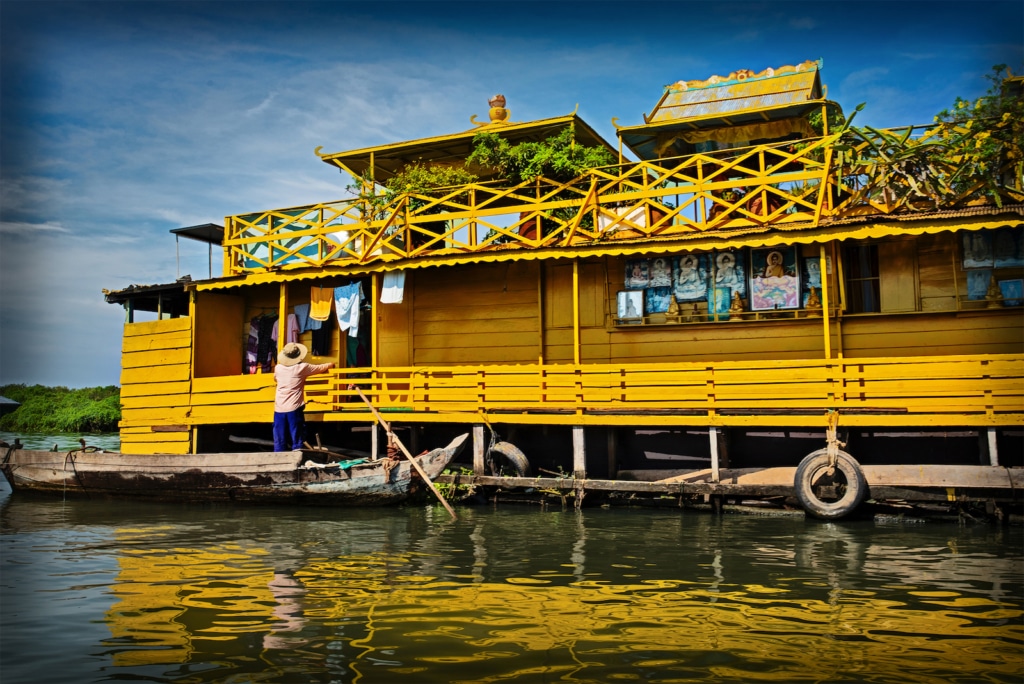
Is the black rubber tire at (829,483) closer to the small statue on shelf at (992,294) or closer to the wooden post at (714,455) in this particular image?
the wooden post at (714,455)

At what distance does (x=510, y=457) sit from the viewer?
50.3 ft

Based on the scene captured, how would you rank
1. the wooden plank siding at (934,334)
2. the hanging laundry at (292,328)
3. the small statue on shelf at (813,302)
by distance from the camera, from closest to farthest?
the wooden plank siding at (934,334)
the small statue on shelf at (813,302)
the hanging laundry at (292,328)

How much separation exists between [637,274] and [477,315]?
3.69 m

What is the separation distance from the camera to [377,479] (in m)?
14.5

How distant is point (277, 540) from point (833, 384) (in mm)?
9077

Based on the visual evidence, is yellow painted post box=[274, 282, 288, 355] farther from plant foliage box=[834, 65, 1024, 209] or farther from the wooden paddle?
plant foliage box=[834, 65, 1024, 209]

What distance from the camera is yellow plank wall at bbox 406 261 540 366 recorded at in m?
17.5

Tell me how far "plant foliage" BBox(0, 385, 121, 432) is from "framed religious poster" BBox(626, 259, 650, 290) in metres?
32.2

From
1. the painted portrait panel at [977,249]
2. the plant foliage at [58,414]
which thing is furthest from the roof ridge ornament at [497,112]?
the plant foliage at [58,414]

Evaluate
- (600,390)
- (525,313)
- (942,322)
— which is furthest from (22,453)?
(942,322)

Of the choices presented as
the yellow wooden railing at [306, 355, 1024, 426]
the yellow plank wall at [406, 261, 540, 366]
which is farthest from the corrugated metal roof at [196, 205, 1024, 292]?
the yellow wooden railing at [306, 355, 1024, 426]

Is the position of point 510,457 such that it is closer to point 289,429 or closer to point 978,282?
point 289,429

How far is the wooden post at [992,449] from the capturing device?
12.3 meters

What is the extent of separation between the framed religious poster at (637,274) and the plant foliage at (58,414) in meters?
32.2
